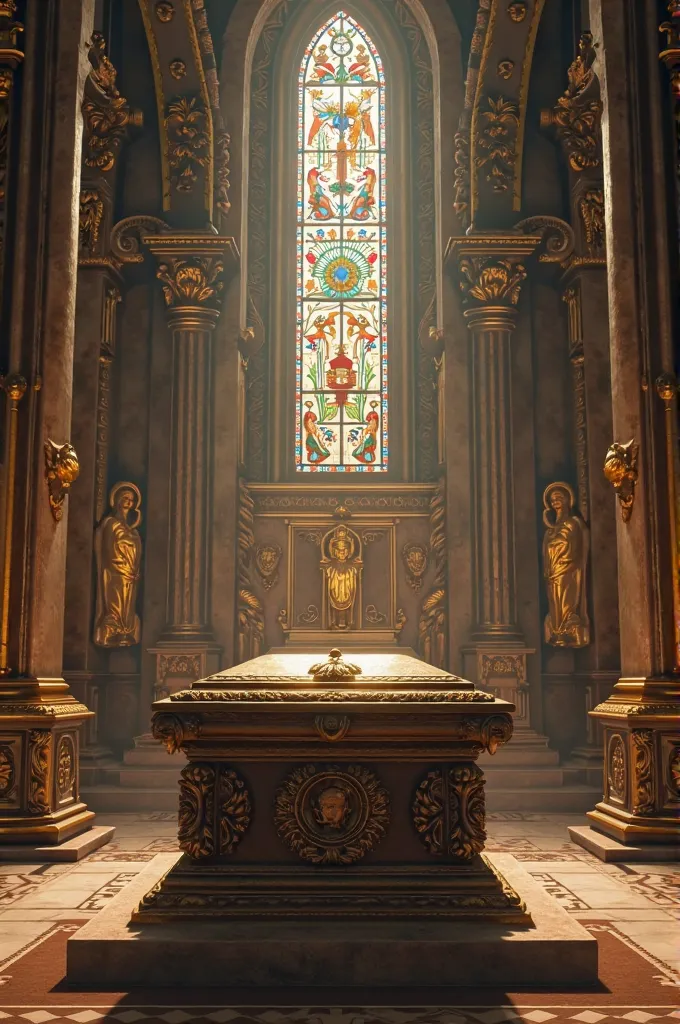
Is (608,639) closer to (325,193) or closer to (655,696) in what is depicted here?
(655,696)

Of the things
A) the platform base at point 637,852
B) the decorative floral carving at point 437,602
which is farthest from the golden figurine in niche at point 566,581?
the platform base at point 637,852

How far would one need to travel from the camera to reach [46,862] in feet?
20.7

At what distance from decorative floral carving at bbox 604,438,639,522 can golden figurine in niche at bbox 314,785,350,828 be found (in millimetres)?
3165

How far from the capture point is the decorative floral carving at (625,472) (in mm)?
6797

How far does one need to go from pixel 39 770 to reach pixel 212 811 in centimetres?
244

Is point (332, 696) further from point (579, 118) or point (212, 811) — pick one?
point (579, 118)

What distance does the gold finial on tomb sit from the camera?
4.57 metres

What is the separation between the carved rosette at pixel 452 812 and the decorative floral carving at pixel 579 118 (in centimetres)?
596

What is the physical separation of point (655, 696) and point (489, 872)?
100 inches

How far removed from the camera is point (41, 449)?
22.5ft

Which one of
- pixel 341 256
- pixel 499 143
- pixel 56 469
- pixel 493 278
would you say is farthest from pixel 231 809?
pixel 341 256

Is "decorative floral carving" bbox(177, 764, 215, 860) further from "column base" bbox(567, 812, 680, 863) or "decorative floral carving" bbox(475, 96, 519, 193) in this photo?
"decorative floral carving" bbox(475, 96, 519, 193)

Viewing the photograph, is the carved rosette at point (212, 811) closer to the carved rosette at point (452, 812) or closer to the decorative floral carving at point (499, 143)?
the carved rosette at point (452, 812)

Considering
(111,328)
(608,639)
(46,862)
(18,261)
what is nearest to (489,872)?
(46,862)
